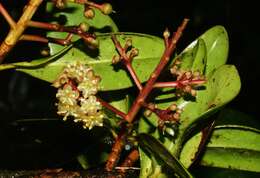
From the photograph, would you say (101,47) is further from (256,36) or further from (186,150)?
(256,36)

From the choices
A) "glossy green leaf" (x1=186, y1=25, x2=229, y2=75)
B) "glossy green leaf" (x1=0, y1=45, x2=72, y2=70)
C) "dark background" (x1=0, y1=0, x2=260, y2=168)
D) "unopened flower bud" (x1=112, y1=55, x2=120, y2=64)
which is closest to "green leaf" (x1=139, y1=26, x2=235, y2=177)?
"glossy green leaf" (x1=186, y1=25, x2=229, y2=75)

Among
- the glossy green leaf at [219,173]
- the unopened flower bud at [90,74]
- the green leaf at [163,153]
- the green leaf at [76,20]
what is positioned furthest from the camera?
the glossy green leaf at [219,173]

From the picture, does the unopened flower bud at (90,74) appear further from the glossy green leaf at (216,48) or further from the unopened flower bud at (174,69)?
the glossy green leaf at (216,48)

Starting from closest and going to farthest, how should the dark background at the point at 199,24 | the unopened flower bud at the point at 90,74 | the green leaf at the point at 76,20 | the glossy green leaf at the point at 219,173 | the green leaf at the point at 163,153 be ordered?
1. the green leaf at the point at 163,153
2. the unopened flower bud at the point at 90,74
3. the green leaf at the point at 76,20
4. the glossy green leaf at the point at 219,173
5. the dark background at the point at 199,24

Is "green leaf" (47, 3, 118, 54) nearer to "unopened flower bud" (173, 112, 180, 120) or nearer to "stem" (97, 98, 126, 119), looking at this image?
"stem" (97, 98, 126, 119)

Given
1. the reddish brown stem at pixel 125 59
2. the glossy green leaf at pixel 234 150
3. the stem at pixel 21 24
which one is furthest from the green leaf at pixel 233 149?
the stem at pixel 21 24

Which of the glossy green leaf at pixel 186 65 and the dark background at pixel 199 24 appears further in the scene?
the dark background at pixel 199 24

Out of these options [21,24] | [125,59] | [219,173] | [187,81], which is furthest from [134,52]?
[219,173]
